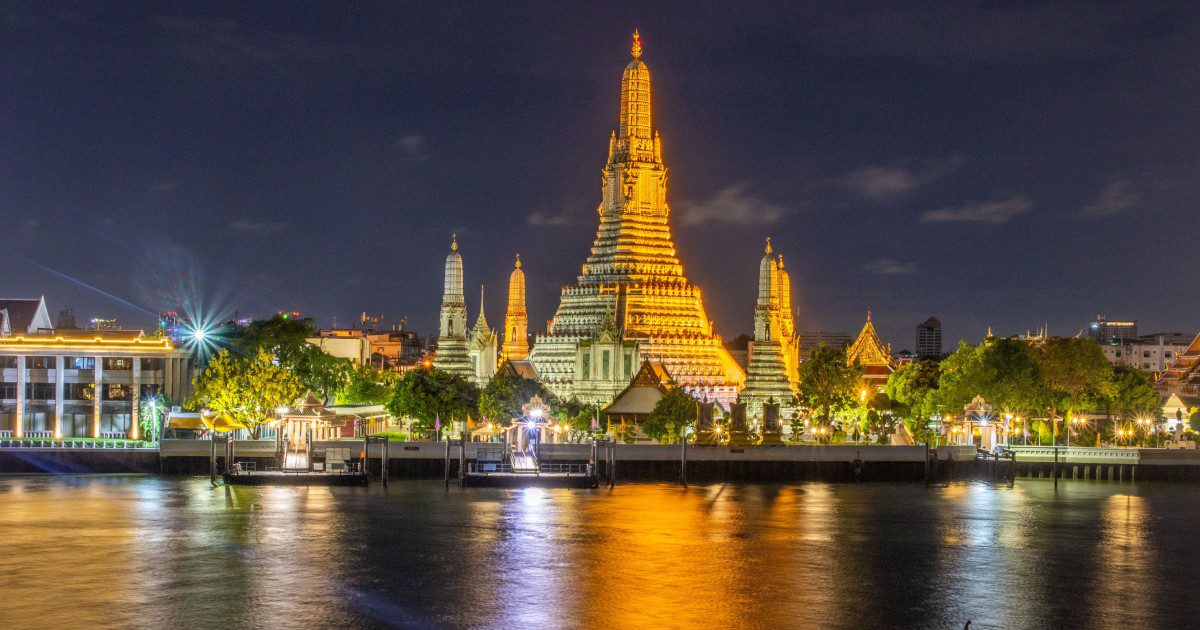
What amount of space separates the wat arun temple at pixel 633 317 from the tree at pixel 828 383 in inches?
544

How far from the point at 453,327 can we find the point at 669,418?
103 ft

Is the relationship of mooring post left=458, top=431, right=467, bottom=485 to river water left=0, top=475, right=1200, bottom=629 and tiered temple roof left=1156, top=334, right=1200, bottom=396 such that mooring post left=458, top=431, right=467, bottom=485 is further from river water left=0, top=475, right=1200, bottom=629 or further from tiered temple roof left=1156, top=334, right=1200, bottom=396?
tiered temple roof left=1156, top=334, right=1200, bottom=396

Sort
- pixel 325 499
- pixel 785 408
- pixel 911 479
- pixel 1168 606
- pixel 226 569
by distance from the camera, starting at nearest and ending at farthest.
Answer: pixel 1168 606
pixel 226 569
pixel 325 499
pixel 911 479
pixel 785 408

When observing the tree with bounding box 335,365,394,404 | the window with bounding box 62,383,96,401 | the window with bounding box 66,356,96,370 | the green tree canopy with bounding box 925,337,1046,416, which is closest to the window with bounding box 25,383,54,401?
the window with bounding box 62,383,96,401

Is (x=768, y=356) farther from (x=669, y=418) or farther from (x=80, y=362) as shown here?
(x=80, y=362)

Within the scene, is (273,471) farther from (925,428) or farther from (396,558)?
(925,428)

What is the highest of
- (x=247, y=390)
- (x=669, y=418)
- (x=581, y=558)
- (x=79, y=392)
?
(x=247, y=390)

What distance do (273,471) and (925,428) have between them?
43104mm

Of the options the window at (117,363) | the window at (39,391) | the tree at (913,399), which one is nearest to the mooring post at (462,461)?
the window at (117,363)

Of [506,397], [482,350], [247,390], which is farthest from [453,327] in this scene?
[247,390]

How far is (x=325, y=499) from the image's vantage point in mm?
67500

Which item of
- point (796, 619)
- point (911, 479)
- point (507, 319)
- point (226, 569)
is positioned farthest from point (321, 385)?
point (796, 619)

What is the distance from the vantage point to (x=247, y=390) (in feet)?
277

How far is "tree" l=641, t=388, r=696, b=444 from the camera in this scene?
89.4 metres
